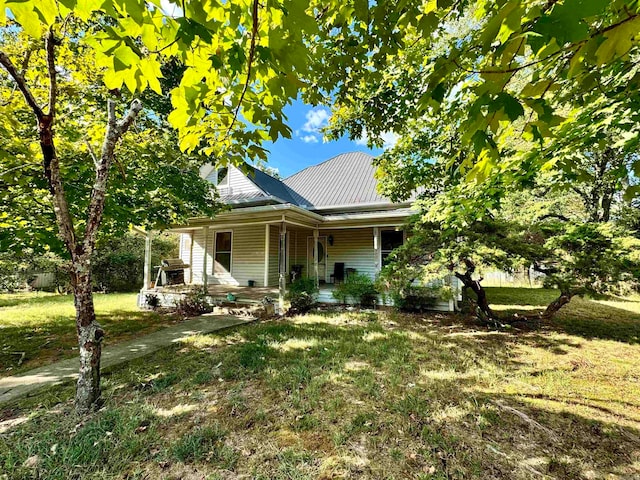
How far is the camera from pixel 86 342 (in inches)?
118

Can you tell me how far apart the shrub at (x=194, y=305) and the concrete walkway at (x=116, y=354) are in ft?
2.61

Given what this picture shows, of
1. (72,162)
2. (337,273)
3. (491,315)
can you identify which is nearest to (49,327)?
(72,162)

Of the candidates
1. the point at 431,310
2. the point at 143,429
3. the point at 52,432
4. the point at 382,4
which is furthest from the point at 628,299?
the point at 52,432

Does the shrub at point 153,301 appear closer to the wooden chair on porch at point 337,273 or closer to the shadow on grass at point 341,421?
the shadow on grass at point 341,421

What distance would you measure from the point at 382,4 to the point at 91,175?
5.39 m

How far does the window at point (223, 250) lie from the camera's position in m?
11.8

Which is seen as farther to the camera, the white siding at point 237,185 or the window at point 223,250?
the window at point 223,250

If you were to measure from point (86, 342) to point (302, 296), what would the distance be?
5.78 meters

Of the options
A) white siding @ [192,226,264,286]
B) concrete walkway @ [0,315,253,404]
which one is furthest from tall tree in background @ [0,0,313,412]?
white siding @ [192,226,264,286]

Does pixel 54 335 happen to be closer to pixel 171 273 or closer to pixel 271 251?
pixel 171 273

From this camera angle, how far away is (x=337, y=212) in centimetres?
1100

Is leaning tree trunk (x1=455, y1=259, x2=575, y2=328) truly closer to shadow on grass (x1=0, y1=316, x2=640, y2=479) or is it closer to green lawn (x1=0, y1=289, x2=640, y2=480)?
green lawn (x1=0, y1=289, x2=640, y2=480)

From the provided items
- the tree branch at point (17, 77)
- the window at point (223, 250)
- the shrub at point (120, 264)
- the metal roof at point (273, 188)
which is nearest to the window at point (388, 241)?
the metal roof at point (273, 188)

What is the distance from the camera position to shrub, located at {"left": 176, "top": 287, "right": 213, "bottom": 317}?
27.0 ft
